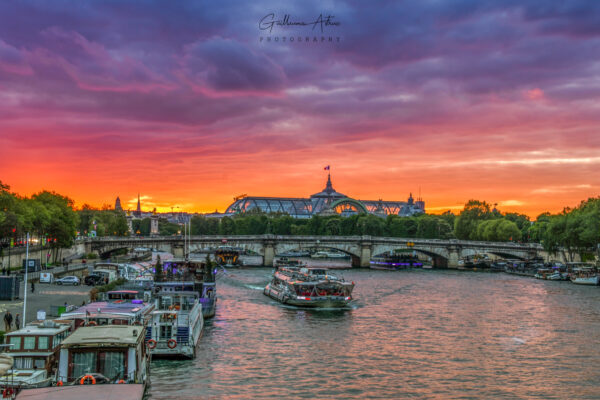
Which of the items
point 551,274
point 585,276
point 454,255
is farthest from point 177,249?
point 585,276

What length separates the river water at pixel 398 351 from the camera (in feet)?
126

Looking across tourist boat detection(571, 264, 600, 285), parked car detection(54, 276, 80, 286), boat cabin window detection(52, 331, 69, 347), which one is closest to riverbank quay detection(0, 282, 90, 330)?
parked car detection(54, 276, 80, 286)

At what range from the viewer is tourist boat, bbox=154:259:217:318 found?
204 ft

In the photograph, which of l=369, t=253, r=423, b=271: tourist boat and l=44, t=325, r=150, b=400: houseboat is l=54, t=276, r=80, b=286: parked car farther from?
l=369, t=253, r=423, b=271: tourist boat

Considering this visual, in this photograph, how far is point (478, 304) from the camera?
248 feet

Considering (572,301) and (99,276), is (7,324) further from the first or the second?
(572,301)

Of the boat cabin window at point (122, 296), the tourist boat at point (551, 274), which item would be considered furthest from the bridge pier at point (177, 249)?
the boat cabin window at point (122, 296)

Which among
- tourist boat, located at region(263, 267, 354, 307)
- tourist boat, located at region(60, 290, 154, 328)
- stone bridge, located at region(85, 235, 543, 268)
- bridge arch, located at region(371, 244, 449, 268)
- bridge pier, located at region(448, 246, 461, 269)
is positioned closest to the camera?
tourist boat, located at region(60, 290, 154, 328)

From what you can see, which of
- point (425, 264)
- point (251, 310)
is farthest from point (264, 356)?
point (425, 264)

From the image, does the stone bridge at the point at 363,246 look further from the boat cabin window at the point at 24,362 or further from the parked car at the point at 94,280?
the boat cabin window at the point at 24,362

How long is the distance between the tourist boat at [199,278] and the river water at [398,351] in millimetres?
1752

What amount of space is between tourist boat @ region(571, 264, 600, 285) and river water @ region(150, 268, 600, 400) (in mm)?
19553

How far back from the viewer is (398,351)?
48.7 meters

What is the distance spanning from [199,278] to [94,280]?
1539cm
